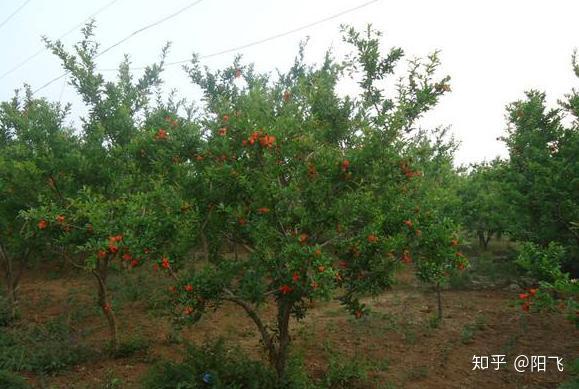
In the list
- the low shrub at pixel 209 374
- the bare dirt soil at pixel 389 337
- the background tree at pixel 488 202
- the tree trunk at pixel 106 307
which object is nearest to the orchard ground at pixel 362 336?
the bare dirt soil at pixel 389 337

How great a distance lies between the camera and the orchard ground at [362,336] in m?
6.77

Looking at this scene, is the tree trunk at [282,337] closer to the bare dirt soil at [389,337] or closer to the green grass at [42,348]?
the bare dirt soil at [389,337]

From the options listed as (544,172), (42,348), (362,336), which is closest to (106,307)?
(42,348)

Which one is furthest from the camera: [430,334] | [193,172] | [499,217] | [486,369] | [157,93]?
[157,93]

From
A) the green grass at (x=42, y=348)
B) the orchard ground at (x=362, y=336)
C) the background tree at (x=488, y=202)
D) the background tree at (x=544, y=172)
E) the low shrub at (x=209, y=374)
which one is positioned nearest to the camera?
the low shrub at (x=209, y=374)

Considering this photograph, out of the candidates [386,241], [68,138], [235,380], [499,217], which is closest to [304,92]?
[386,241]

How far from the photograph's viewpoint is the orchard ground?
22.2 ft

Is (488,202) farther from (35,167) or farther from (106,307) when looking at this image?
(35,167)

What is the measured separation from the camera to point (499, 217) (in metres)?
12.9

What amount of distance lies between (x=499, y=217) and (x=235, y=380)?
990cm

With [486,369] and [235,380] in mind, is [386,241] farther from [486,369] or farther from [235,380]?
[486,369]

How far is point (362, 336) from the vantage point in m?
8.70

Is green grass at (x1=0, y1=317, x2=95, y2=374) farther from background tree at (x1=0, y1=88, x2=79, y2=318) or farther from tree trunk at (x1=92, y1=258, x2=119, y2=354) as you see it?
background tree at (x1=0, y1=88, x2=79, y2=318)

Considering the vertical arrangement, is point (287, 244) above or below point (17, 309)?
above
